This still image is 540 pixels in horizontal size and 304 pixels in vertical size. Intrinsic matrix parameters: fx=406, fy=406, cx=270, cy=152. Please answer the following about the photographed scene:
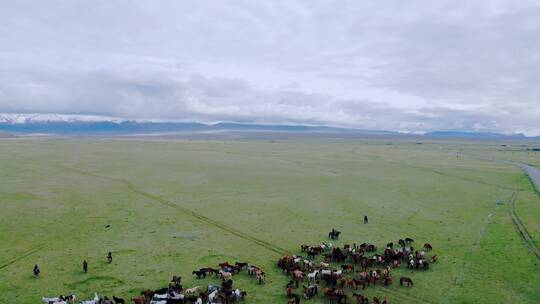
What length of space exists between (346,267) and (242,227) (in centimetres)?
1005

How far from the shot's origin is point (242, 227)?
95.5ft

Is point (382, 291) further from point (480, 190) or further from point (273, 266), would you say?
point (480, 190)

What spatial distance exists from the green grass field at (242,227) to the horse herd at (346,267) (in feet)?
1.94

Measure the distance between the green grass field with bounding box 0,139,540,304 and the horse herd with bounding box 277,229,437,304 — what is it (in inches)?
23.3

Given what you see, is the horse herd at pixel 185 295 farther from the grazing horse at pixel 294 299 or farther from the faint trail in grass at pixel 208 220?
Result: the faint trail in grass at pixel 208 220

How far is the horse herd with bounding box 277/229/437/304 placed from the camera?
18.3m

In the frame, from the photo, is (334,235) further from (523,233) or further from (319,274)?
(523,233)

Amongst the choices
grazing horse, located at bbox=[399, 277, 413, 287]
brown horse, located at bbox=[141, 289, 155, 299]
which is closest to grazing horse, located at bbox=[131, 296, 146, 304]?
brown horse, located at bbox=[141, 289, 155, 299]

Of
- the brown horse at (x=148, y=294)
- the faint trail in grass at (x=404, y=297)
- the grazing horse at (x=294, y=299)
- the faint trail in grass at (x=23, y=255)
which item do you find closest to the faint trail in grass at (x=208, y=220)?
the grazing horse at (x=294, y=299)

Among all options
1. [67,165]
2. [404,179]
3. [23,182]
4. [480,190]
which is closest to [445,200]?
[480,190]

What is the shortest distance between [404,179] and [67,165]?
52084 millimetres

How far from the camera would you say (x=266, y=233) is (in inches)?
1089

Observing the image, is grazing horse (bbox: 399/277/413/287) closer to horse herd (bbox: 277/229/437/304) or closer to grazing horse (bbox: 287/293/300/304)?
horse herd (bbox: 277/229/437/304)

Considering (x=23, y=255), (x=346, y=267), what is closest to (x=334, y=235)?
(x=346, y=267)
